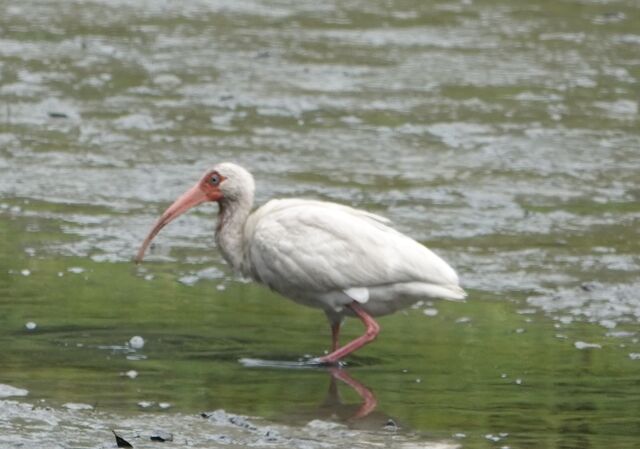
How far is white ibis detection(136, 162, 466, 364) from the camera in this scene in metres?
9.37

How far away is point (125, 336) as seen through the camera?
371 inches

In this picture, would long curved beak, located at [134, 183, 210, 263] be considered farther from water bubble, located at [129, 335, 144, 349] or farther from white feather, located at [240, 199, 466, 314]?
water bubble, located at [129, 335, 144, 349]

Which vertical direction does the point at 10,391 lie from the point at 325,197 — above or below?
above

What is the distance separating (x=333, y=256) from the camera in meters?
9.46

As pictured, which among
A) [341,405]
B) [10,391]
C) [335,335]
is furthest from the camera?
[335,335]

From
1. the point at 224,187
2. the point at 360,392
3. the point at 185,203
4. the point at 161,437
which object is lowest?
the point at 360,392

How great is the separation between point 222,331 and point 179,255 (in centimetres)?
200

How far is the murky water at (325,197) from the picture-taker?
26.9 ft

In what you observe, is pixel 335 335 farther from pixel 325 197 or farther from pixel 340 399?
pixel 325 197

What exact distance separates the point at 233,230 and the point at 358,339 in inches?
39.6

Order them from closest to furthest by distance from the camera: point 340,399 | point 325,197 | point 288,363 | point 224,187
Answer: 1. point 340,399
2. point 288,363
3. point 224,187
4. point 325,197

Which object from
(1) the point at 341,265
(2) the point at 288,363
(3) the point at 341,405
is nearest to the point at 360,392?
(3) the point at 341,405

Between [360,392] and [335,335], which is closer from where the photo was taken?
[360,392]

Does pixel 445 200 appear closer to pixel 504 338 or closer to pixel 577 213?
pixel 577 213
